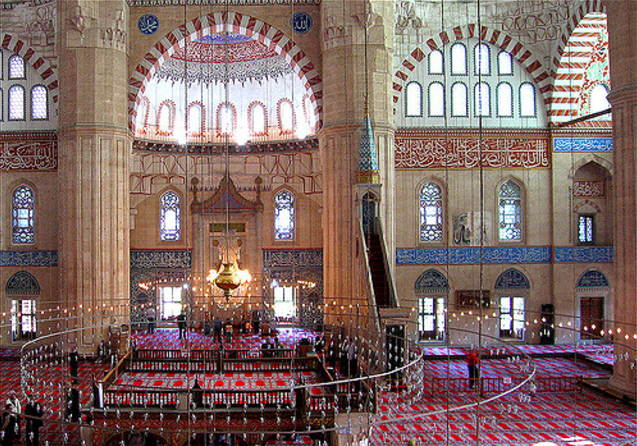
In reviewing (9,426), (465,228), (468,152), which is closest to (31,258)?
(9,426)

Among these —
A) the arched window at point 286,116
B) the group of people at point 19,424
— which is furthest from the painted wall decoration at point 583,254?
the group of people at point 19,424

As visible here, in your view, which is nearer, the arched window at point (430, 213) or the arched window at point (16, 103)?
the arched window at point (16, 103)

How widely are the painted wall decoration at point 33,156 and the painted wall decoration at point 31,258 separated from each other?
66.3 inches

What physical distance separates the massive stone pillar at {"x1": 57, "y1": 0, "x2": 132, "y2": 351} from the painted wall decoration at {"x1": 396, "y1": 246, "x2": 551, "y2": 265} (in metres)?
5.57

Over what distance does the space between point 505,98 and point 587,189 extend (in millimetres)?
2509

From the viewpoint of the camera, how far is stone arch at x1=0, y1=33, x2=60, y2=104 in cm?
1206

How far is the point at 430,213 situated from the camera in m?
12.5

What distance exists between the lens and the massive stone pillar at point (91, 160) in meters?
10.8

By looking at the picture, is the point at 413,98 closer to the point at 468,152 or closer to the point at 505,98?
the point at 468,152

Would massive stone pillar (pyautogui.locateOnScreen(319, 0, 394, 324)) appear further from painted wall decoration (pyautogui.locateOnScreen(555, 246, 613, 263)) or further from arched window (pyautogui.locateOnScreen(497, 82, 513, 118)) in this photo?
painted wall decoration (pyautogui.locateOnScreen(555, 246, 613, 263))

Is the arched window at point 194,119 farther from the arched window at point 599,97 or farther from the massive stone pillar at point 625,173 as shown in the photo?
the massive stone pillar at point 625,173

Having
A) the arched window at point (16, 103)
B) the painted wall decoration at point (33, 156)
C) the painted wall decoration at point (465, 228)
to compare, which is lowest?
the painted wall decoration at point (465, 228)

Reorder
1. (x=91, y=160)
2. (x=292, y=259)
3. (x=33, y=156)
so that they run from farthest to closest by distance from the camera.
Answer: (x=292, y=259), (x=33, y=156), (x=91, y=160)

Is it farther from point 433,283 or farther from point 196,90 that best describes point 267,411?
point 196,90
